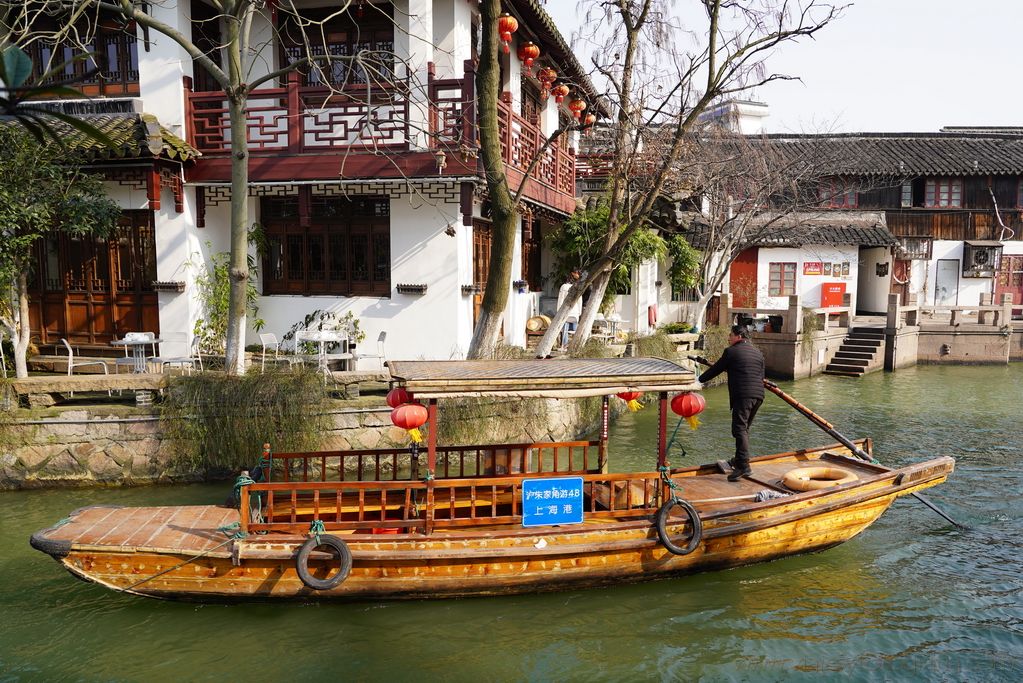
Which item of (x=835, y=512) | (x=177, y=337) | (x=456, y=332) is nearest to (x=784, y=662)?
(x=835, y=512)

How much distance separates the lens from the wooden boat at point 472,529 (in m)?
6.52

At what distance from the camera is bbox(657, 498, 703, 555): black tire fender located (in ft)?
23.1

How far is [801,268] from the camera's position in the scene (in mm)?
26812

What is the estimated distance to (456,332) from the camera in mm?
12734

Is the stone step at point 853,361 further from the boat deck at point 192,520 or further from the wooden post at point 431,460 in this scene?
the wooden post at point 431,460

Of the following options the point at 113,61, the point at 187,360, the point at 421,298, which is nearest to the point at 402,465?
the point at 421,298

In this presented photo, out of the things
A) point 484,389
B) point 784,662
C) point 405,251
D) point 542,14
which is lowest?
point 784,662

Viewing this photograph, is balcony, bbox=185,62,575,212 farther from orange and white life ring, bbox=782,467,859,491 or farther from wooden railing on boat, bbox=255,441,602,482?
orange and white life ring, bbox=782,467,859,491

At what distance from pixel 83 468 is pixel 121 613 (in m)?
4.01

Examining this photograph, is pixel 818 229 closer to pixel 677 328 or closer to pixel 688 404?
pixel 677 328

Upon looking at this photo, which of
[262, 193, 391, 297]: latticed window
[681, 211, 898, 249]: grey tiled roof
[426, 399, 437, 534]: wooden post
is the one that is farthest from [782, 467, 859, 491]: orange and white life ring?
[681, 211, 898, 249]: grey tiled roof

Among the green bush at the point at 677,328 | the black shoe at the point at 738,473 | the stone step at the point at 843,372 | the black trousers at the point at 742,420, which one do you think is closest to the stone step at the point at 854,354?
the stone step at the point at 843,372

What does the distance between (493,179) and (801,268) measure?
20.2 meters

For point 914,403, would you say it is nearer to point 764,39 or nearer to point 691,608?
point 764,39
